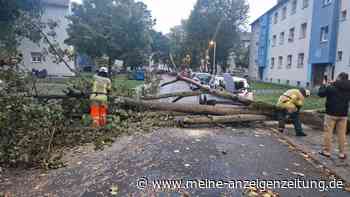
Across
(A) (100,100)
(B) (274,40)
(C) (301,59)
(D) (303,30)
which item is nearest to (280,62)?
(B) (274,40)

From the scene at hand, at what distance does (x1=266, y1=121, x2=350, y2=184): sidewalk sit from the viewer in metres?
5.41

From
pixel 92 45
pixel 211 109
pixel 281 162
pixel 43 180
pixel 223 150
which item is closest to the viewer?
pixel 43 180

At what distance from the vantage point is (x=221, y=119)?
29.8ft

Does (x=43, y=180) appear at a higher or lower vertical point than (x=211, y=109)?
lower

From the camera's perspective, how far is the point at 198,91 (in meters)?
10.5

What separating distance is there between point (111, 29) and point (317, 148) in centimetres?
2769

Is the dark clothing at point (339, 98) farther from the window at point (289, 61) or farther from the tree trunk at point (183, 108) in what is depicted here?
the window at point (289, 61)

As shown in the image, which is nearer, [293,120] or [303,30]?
[293,120]

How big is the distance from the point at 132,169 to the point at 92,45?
28.6m

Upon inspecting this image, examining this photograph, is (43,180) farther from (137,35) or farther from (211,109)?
(137,35)

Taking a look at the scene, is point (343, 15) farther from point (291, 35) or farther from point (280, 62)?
point (280, 62)

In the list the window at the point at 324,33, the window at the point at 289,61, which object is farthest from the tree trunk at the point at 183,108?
the window at the point at 289,61

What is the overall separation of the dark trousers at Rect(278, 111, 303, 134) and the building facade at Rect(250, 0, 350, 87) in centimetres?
1586

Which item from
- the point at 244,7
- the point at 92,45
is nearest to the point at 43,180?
the point at 92,45
